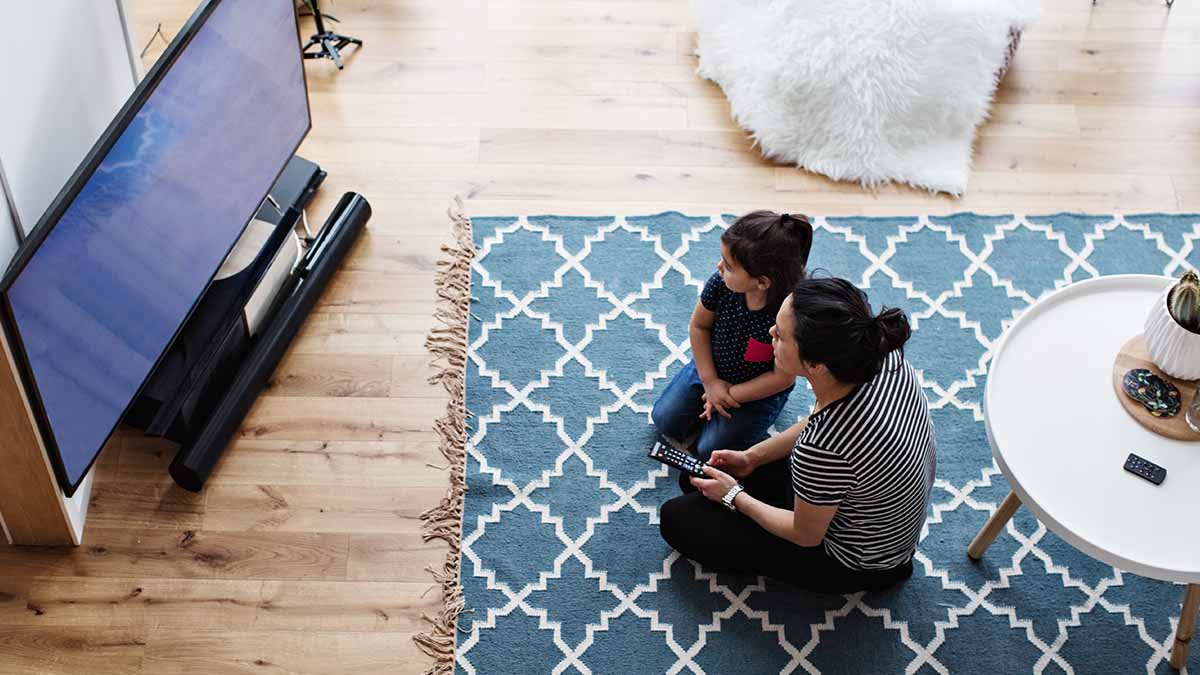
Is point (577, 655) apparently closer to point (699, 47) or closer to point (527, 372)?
point (527, 372)

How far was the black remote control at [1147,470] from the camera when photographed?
2139 mm

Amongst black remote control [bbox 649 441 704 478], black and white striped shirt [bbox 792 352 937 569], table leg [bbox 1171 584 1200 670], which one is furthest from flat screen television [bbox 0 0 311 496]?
table leg [bbox 1171 584 1200 670]

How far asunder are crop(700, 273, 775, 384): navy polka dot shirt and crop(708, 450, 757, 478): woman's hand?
0.59ft

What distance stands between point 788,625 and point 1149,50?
2191 mm

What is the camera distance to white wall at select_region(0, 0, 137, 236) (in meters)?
2.04

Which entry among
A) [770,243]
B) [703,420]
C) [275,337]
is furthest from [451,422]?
[770,243]

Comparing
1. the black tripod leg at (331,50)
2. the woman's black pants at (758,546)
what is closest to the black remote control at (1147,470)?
the woman's black pants at (758,546)

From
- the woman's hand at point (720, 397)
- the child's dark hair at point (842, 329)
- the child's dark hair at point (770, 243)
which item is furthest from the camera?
the woman's hand at point (720, 397)

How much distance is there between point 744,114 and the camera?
3.26 meters

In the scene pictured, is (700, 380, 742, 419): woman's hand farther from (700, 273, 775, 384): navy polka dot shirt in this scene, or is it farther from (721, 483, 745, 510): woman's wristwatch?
(721, 483, 745, 510): woman's wristwatch

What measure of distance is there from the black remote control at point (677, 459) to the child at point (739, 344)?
0.47ft

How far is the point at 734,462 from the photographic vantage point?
2.40 meters

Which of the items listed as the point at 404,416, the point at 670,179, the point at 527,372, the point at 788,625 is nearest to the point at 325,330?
the point at 404,416

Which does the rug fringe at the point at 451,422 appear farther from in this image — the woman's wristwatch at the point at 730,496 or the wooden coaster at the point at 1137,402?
the wooden coaster at the point at 1137,402
